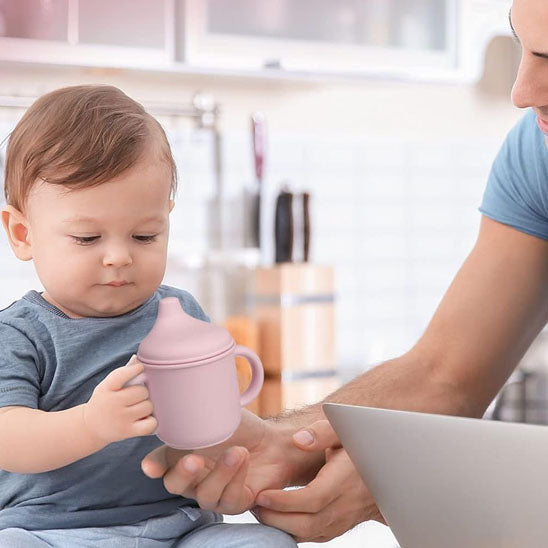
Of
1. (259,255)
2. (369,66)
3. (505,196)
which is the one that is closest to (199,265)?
(259,255)

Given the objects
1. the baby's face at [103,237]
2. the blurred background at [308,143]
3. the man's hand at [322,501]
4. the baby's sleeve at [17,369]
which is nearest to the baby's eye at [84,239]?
the baby's face at [103,237]

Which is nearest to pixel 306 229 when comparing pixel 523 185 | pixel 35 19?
pixel 35 19

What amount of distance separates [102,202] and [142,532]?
29 centimetres

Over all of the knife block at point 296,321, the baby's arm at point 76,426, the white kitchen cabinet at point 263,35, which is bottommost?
the knife block at point 296,321

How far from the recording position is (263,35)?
268 cm

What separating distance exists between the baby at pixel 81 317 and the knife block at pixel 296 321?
1.59 meters

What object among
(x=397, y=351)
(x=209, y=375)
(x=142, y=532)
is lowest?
(x=397, y=351)

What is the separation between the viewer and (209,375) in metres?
0.71

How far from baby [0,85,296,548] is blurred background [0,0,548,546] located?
57.8 inches

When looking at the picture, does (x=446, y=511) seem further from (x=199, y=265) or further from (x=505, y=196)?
(x=199, y=265)

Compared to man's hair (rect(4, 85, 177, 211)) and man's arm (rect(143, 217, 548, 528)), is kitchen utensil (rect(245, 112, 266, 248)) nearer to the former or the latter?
man's arm (rect(143, 217, 548, 528))

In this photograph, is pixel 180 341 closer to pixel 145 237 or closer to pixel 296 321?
pixel 145 237

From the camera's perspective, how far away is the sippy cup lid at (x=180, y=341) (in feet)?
2.29

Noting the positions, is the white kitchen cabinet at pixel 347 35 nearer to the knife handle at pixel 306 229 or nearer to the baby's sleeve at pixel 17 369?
the knife handle at pixel 306 229
